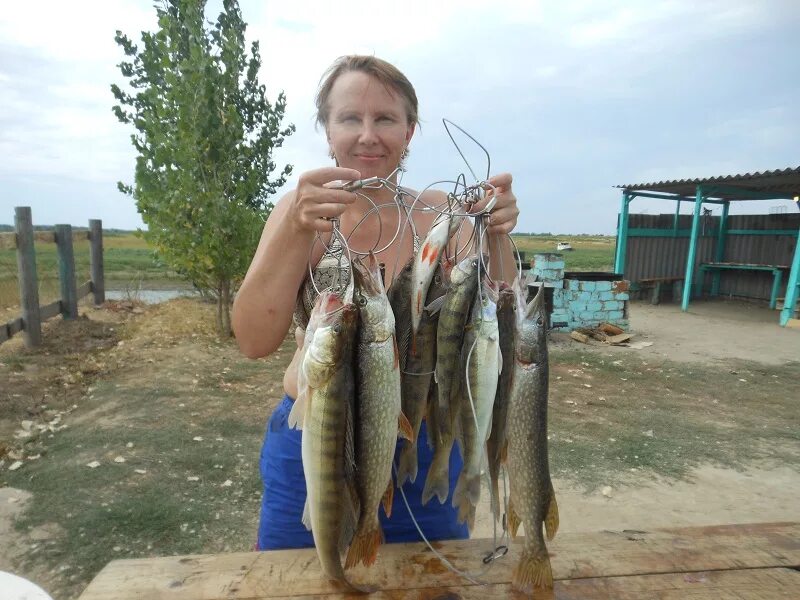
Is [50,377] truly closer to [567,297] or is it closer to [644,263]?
[567,297]

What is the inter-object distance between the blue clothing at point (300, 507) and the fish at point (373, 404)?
0.54m

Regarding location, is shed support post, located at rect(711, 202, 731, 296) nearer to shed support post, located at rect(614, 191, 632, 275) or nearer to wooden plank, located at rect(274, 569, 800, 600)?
shed support post, located at rect(614, 191, 632, 275)

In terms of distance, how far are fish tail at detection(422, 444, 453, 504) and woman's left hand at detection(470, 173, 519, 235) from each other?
2.74 feet

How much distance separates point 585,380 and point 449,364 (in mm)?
7057

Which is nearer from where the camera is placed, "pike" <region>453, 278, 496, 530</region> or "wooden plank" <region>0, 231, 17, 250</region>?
"pike" <region>453, 278, 496, 530</region>

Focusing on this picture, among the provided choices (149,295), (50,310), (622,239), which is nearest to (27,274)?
(50,310)

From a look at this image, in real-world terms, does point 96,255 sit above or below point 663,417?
above

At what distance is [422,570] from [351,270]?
1.22 metres

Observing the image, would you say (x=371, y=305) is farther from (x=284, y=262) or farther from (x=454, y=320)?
(x=284, y=262)

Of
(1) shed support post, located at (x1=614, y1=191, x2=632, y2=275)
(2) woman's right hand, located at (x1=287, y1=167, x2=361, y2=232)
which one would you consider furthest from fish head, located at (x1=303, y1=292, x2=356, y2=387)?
(1) shed support post, located at (x1=614, y1=191, x2=632, y2=275)

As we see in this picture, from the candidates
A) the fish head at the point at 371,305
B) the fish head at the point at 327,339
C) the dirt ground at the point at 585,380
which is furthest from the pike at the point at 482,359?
the dirt ground at the point at 585,380

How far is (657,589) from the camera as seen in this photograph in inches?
77.1

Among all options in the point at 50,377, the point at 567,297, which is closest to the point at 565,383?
the point at 567,297

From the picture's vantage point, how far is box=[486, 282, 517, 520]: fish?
6.16ft
